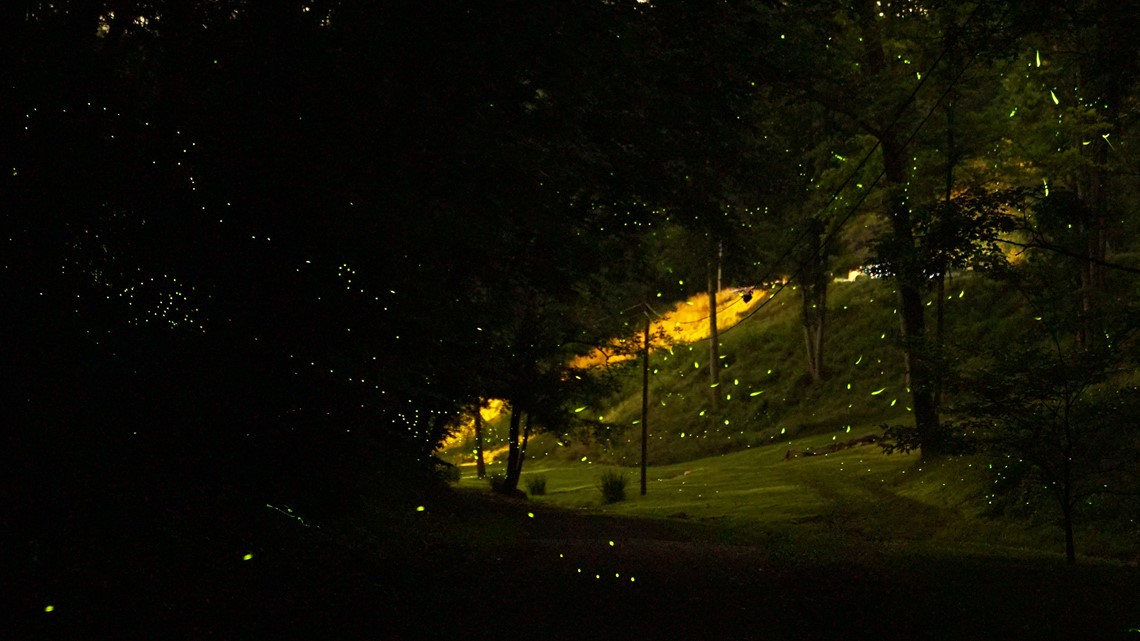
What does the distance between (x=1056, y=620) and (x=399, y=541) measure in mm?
8194

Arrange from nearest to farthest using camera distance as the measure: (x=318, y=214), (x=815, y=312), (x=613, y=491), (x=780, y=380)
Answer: (x=318, y=214), (x=613, y=491), (x=815, y=312), (x=780, y=380)

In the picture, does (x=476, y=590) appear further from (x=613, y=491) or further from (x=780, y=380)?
(x=780, y=380)

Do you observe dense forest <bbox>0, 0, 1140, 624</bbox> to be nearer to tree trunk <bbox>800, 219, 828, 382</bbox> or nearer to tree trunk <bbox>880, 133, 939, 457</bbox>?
tree trunk <bbox>880, 133, 939, 457</bbox>

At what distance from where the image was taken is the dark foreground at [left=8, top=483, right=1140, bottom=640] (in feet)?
21.1

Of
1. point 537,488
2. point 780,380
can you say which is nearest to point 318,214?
point 537,488

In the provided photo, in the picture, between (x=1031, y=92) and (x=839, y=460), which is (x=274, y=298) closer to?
(x=1031, y=92)

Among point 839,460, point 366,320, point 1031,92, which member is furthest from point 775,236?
point 366,320

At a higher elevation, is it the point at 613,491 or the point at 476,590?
the point at 613,491

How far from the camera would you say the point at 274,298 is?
8336mm

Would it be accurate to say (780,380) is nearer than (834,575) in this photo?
No

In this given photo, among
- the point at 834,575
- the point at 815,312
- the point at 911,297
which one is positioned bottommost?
the point at 834,575

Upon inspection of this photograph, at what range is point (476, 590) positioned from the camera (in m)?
9.77

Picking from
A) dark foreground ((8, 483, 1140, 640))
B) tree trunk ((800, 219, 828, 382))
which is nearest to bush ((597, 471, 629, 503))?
tree trunk ((800, 219, 828, 382))

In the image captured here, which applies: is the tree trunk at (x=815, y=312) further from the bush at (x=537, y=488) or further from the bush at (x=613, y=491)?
the bush at (x=537, y=488)
